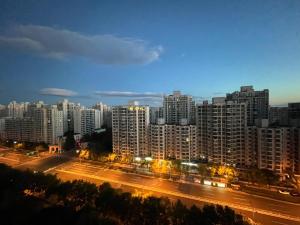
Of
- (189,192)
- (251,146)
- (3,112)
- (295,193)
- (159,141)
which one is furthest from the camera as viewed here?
(3,112)

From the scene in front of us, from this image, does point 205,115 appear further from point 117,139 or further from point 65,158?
point 65,158

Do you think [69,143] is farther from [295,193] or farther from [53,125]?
[295,193]

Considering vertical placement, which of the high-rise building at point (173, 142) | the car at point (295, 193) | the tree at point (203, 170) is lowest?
the car at point (295, 193)

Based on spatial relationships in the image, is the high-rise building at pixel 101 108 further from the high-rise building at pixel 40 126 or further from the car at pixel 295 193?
the car at pixel 295 193

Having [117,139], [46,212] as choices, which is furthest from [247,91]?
[46,212]

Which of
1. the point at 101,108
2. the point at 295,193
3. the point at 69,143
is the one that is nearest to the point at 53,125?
the point at 69,143

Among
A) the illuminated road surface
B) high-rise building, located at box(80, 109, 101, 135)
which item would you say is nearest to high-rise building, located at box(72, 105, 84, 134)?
high-rise building, located at box(80, 109, 101, 135)

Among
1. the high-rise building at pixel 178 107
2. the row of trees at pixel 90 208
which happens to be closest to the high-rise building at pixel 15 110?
the high-rise building at pixel 178 107

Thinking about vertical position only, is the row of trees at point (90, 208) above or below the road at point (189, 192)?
above
